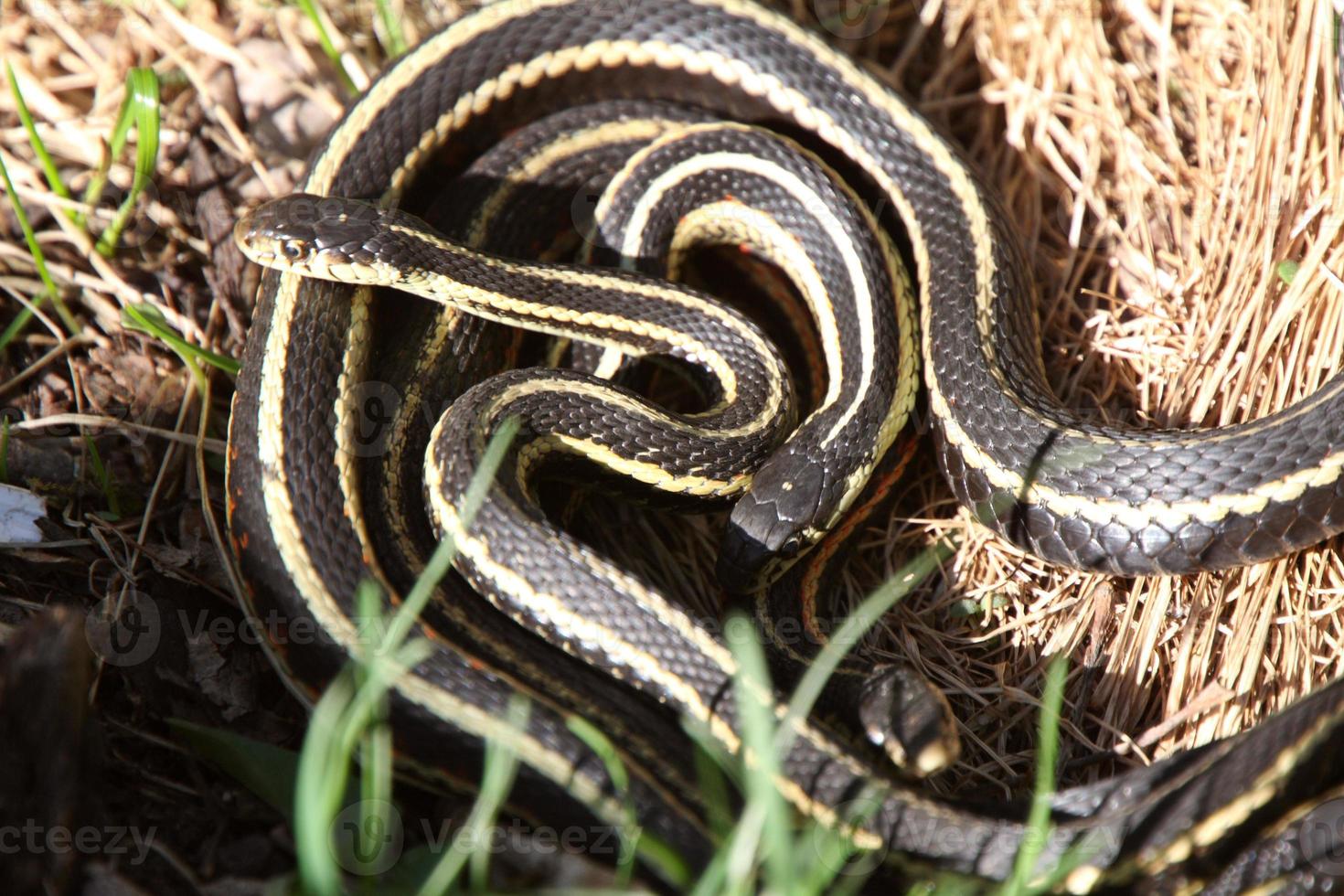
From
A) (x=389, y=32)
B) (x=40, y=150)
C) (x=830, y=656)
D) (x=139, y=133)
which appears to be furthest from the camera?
(x=389, y=32)

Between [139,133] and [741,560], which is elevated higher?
[139,133]

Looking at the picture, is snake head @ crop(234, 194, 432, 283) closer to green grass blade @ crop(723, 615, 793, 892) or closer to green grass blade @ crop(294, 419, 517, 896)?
green grass blade @ crop(294, 419, 517, 896)

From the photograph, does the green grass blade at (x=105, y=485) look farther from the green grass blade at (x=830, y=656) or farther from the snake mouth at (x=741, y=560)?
the green grass blade at (x=830, y=656)

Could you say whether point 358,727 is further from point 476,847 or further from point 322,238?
point 322,238

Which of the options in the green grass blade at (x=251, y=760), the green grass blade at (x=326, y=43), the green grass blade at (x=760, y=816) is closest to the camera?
the green grass blade at (x=760, y=816)

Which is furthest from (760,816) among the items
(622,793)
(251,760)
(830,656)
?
(251,760)

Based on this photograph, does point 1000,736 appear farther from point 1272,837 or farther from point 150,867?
point 150,867

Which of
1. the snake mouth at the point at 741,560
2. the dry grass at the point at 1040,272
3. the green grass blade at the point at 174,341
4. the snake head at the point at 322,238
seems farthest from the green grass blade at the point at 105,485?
the snake mouth at the point at 741,560

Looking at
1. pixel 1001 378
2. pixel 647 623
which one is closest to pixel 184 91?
pixel 647 623
